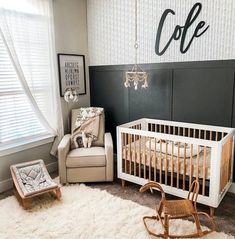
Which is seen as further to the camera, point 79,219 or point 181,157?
point 181,157

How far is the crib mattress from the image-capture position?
240cm

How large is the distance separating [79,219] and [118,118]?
68.2 inches

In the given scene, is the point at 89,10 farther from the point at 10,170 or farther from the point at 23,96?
the point at 10,170

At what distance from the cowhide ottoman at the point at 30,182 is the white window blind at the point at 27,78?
1.47 feet

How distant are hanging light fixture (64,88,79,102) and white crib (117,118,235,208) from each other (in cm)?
107

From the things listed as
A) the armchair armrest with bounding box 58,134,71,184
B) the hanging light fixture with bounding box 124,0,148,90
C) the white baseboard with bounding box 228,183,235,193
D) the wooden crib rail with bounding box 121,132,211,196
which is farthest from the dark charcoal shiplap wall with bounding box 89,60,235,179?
the armchair armrest with bounding box 58,134,71,184

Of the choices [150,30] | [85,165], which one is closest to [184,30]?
[150,30]

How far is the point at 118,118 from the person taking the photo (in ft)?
12.4

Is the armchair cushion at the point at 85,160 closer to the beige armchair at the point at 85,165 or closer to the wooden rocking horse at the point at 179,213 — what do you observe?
the beige armchair at the point at 85,165

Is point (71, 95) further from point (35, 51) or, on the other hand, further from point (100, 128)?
point (35, 51)

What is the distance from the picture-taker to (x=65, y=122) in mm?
3711

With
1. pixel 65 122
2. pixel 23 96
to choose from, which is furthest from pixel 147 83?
pixel 23 96

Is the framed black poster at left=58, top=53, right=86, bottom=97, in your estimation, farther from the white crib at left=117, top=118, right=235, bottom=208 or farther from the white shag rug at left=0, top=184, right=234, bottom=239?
Answer: the white shag rug at left=0, top=184, right=234, bottom=239

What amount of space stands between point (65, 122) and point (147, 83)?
1.33m
